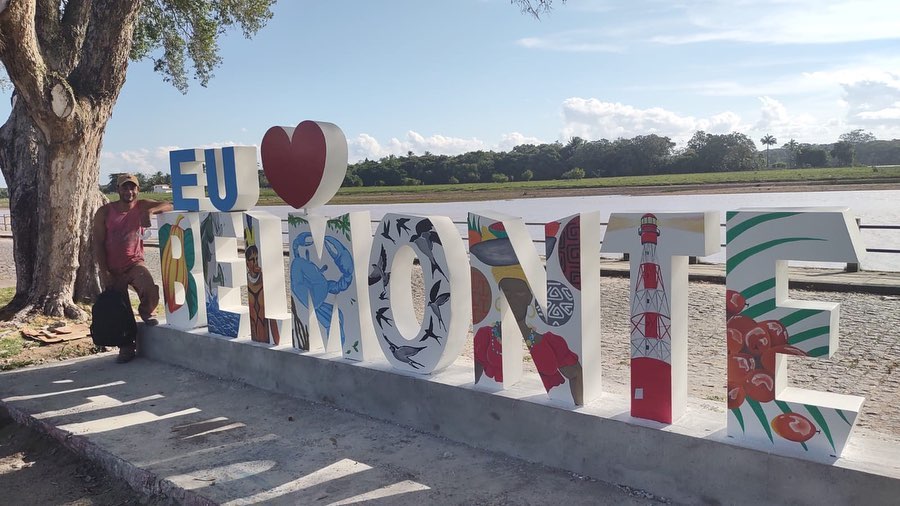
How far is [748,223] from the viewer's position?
3484 mm

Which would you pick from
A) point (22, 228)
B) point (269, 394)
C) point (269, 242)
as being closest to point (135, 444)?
point (269, 394)

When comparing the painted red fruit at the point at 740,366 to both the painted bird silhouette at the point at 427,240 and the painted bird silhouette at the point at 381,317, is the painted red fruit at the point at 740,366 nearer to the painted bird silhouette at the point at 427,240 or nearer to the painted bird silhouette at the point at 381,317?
the painted bird silhouette at the point at 427,240

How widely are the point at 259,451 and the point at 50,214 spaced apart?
5.64 metres

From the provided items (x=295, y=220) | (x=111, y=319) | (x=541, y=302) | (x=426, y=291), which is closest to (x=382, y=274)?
(x=426, y=291)

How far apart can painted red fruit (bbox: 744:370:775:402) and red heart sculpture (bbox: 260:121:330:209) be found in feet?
11.8

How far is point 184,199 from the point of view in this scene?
6.99 meters

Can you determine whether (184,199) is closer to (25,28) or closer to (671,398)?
(25,28)

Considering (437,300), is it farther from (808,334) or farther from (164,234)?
(164,234)

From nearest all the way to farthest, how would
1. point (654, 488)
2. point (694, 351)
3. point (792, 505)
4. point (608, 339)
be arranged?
point (792, 505) < point (654, 488) < point (694, 351) < point (608, 339)

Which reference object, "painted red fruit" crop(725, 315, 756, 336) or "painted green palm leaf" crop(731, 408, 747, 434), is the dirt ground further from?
"painted red fruit" crop(725, 315, 756, 336)

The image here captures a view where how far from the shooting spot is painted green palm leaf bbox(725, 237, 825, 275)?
3.33 m

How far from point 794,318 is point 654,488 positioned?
112cm

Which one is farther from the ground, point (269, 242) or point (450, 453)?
point (269, 242)

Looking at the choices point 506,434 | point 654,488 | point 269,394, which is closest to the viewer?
point 654,488
